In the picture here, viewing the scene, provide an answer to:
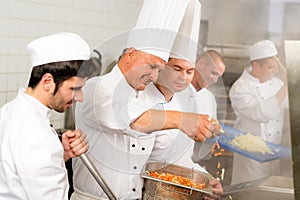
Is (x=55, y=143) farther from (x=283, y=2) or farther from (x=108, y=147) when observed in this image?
(x=283, y=2)

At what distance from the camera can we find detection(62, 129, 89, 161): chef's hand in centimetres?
139

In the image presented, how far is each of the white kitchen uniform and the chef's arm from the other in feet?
4.06

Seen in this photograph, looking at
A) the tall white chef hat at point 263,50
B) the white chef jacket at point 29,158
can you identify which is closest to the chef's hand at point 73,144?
Result: the white chef jacket at point 29,158

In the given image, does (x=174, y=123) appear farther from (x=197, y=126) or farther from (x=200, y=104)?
(x=200, y=104)

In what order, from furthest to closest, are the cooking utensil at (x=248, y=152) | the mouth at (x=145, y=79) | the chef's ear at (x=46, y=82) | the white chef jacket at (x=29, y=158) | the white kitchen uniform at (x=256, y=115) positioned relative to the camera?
the white kitchen uniform at (x=256, y=115) → the cooking utensil at (x=248, y=152) → the mouth at (x=145, y=79) → the chef's ear at (x=46, y=82) → the white chef jacket at (x=29, y=158)

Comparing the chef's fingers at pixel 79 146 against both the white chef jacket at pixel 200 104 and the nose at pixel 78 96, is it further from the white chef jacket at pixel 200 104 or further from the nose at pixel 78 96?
the white chef jacket at pixel 200 104

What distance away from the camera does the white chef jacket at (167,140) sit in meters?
1.63

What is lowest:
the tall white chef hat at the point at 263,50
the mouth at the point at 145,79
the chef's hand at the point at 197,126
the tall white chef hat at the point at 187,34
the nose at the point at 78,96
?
the chef's hand at the point at 197,126

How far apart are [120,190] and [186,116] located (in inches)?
13.6

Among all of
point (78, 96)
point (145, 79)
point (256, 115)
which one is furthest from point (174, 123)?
point (256, 115)

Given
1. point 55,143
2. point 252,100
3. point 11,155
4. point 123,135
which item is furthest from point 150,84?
point 252,100

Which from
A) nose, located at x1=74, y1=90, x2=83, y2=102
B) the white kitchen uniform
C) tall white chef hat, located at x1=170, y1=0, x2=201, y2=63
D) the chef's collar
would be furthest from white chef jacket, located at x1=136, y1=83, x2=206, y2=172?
the white kitchen uniform

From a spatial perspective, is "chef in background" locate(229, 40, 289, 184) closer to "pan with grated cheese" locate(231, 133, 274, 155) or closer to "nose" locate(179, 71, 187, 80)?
"pan with grated cheese" locate(231, 133, 274, 155)

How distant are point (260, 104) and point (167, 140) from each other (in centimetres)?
114
